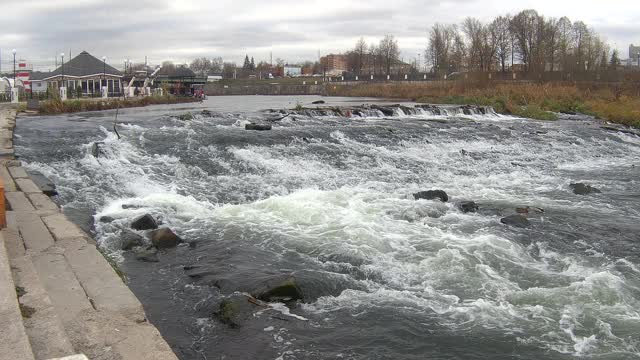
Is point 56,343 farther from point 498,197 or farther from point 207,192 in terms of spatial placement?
point 498,197

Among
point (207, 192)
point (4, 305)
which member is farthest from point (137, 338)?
point (207, 192)

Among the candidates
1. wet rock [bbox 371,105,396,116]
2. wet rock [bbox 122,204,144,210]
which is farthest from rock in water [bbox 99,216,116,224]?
wet rock [bbox 371,105,396,116]

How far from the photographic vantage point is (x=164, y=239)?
9.22 m

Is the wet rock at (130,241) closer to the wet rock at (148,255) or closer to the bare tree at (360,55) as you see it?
the wet rock at (148,255)

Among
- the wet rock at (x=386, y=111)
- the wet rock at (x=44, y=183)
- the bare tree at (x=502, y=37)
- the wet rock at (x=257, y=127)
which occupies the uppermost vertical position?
the bare tree at (x=502, y=37)

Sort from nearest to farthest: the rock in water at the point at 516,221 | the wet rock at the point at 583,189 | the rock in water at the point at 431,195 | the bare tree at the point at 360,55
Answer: the rock in water at the point at 516,221
the rock in water at the point at 431,195
the wet rock at the point at 583,189
the bare tree at the point at 360,55

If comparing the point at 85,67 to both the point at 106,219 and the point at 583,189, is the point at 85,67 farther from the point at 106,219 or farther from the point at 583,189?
the point at 583,189

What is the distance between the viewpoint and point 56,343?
4.30m

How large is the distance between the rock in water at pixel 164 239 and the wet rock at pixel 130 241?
22 cm

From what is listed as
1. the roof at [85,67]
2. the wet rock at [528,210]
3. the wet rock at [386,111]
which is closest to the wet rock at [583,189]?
the wet rock at [528,210]

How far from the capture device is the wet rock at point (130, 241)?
29.7 feet

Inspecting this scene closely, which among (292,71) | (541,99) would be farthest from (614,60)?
(292,71)

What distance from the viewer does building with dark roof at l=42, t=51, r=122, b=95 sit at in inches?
2048

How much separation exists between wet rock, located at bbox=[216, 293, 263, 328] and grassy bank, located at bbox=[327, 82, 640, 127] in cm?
3211
